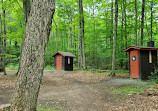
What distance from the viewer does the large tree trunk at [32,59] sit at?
7.98ft

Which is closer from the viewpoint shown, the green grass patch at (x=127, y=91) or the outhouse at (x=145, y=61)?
the green grass patch at (x=127, y=91)

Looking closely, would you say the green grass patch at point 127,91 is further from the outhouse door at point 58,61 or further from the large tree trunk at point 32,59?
the outhouse door at point 58,61

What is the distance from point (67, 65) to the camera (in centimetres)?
1809

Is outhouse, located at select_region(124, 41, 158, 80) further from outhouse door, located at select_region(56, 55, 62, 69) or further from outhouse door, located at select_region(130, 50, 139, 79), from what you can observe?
outhouse door, located at select_region(56, 55, 62, 69)

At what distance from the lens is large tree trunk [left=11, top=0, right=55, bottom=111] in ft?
7.98

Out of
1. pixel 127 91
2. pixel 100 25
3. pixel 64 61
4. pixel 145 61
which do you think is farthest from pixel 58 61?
pixel 127 91

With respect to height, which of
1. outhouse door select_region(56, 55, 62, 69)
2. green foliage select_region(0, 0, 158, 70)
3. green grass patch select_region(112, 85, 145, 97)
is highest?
green foliage select_region(0, 0, 158, 70)

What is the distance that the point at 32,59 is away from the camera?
8.07 ft

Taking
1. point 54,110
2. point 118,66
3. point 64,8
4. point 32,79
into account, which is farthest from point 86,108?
point 64,8

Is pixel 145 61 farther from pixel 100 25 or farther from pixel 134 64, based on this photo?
pixel 100 25

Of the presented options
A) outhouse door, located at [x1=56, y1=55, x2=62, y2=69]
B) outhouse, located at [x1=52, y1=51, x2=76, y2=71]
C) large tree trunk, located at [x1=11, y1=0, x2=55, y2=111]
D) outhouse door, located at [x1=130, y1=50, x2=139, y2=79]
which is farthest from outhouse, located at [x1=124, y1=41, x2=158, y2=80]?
outhouse door, located at [x1=56, y1=55, x2=62, y2=69]

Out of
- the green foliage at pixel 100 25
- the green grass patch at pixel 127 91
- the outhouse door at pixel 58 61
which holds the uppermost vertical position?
the green foliage at pixel 100 25

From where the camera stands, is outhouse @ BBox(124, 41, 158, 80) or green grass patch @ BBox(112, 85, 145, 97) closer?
green grass patch @ BBox(112, 85, 145, 97)

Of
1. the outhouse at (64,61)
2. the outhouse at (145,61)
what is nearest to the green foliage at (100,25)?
the outhouse at (64,61)
